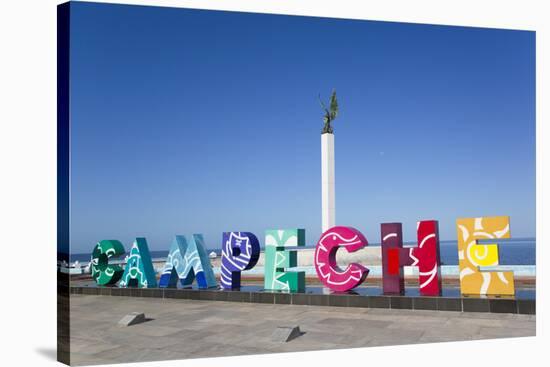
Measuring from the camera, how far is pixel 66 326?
7547mm

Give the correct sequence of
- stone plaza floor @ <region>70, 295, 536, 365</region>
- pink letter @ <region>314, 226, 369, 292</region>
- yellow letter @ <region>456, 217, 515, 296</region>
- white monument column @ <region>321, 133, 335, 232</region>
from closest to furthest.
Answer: stone plaza floor @ <region>70, 295, 536, 365</region> → yellow letter @ <region>456, 217, 515, 296</region> → pink letter @ <region>314, 226, 369, 292</region> → white monument column @ <region>321, 133, 335, 232</region>

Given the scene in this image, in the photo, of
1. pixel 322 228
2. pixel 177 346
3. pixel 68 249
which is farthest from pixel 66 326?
pixel 322 228

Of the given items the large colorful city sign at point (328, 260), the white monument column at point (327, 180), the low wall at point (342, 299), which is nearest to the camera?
the low wall at point (342, 299)

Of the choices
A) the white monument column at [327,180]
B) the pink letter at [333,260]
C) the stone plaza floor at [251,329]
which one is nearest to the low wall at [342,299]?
the stone plaza floor at [251,329]

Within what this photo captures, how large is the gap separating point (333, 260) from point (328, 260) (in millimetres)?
132

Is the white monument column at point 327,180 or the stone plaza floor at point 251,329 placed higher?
the white monument column at point 327,180

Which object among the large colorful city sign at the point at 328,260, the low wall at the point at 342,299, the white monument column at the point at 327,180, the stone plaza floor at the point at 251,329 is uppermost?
the white monument column at the point at 327,180

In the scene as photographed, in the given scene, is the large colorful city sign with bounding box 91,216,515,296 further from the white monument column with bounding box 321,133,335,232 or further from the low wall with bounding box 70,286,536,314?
the white monument column with bounding box 321,133,335,232

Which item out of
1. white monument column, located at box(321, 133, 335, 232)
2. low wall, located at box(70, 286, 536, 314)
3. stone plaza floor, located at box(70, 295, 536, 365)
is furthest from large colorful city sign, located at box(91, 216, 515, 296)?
white monument column, located at box(321, 133, 335, 232)

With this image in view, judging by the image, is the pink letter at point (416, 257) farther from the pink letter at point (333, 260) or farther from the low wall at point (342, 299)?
the pink letter at point (333, 260)

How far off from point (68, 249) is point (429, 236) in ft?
19.3

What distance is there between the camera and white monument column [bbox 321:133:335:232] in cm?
1852

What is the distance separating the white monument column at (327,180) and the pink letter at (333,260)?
7.48m

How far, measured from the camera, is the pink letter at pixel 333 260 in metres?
10.5
